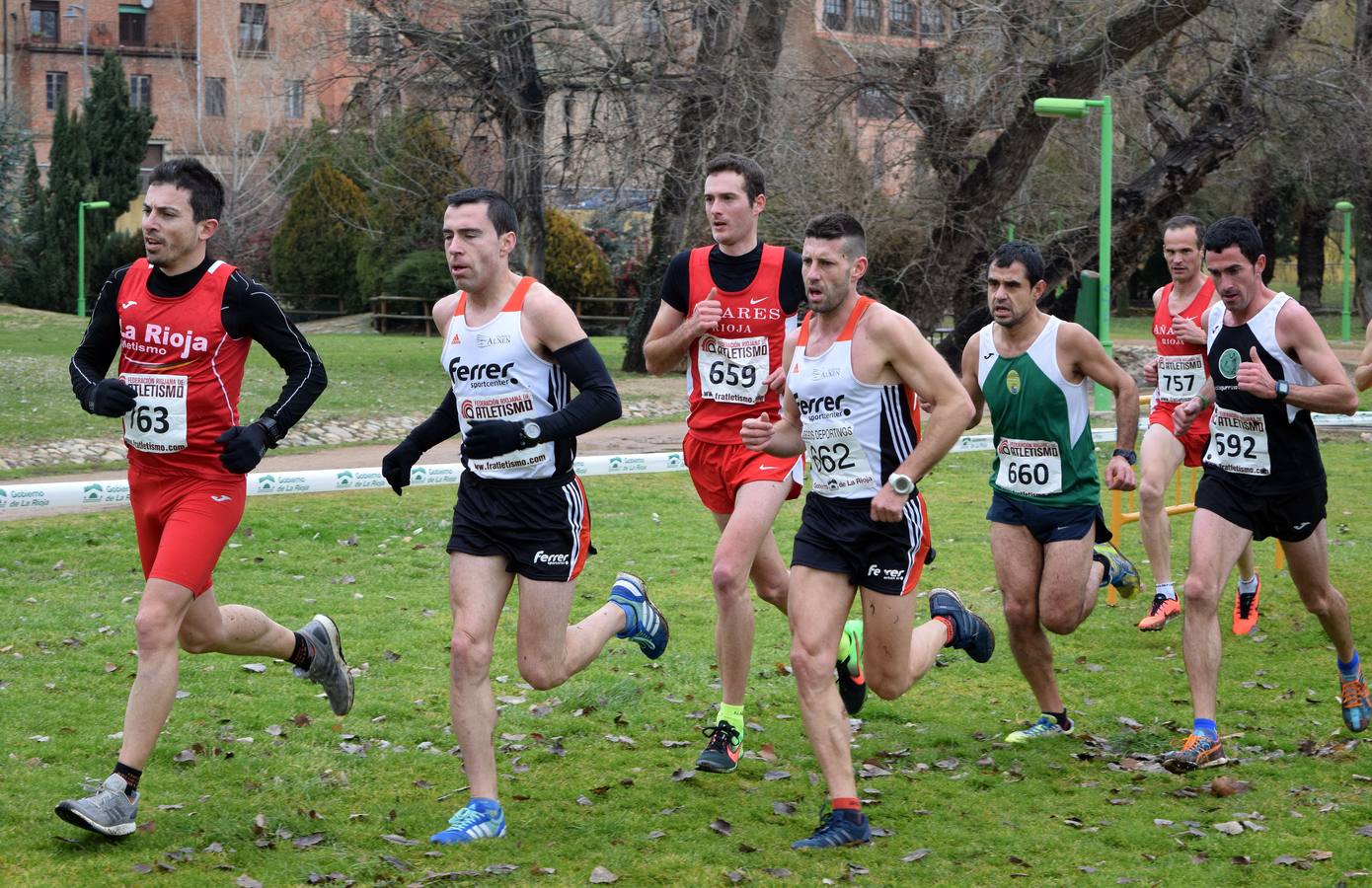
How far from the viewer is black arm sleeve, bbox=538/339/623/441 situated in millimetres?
5711

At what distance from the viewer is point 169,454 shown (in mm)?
5898

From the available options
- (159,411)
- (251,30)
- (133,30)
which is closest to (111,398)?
(159,411)

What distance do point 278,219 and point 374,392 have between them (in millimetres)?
30880

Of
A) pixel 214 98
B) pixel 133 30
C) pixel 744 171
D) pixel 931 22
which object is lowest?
pixel 744 171

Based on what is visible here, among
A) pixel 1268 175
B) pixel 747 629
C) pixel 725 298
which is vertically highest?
pixel 1268 175

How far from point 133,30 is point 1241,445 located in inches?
2870

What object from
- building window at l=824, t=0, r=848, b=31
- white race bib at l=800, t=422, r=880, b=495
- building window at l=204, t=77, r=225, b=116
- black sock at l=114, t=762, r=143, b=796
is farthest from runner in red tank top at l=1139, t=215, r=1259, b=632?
building window at l=204, t=77, r=225, b=116

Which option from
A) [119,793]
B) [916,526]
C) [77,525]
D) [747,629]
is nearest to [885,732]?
[747,629]

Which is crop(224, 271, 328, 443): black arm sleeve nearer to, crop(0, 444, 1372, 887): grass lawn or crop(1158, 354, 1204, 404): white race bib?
crop(0, 444, 1372, 887): grass lawn

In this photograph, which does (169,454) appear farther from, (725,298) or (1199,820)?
(1199,820)

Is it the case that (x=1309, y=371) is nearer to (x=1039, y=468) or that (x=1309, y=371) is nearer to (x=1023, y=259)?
(x=1039, y=468)

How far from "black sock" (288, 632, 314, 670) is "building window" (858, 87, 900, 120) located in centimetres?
2015

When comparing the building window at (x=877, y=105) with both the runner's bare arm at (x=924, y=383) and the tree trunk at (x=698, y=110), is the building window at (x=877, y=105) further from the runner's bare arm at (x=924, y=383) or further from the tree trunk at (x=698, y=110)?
the runner's bare arm at (x=924, y=383)

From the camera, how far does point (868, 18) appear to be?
26.8 meters
